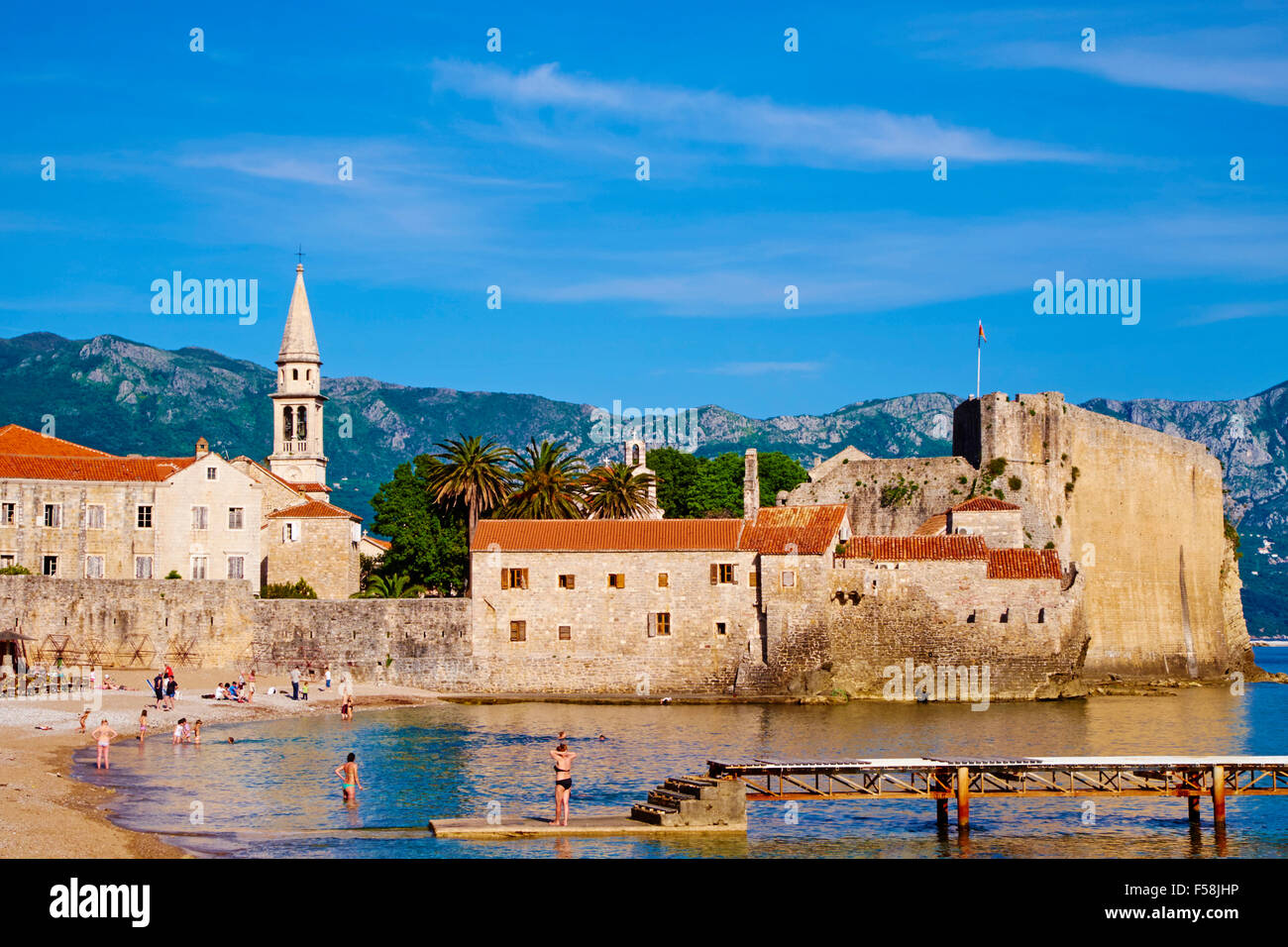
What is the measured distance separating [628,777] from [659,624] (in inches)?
913

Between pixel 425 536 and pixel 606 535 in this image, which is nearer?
pixel 606 535

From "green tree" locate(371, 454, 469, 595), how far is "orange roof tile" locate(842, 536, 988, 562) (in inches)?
822

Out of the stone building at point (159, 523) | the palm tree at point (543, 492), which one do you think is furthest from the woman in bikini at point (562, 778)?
the palm tree at point (543, 492)

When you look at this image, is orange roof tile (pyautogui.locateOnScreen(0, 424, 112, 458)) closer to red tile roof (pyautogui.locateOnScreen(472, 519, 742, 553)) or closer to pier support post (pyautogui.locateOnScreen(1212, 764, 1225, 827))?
red tile roof (pyautogui.locateOnScreen(472, 519, 742, 553))

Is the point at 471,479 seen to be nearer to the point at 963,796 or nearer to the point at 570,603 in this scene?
the point at 570,603

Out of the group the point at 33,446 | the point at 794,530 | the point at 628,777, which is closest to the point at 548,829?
the point at 628,777

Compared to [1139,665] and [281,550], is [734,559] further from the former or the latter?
[1139,665]

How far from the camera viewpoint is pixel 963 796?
33.1 m

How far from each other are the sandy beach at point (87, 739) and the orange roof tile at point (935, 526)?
28281mm

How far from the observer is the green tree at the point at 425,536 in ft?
237

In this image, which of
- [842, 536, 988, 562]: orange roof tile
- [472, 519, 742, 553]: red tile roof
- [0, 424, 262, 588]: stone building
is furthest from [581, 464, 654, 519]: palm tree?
[0, 424, 262, 588]: stone building

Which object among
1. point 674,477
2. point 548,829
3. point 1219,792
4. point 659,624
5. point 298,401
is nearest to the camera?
point 548,829

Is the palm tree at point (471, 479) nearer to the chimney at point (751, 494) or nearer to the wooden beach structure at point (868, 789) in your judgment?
the chimney at point (751, 494)
